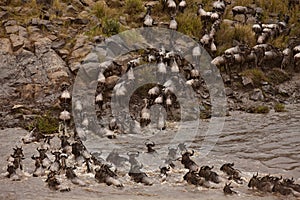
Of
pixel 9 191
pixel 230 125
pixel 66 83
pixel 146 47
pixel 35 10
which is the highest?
pixel 35 10

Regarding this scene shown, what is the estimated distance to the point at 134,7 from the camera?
21.1 meters

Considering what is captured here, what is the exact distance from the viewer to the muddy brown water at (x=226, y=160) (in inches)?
416

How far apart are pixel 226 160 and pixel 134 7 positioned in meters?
9.89

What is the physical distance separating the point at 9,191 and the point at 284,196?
17.1ft

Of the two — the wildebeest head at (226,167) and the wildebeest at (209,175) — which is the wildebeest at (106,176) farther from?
the wildebeest head at (226,167)

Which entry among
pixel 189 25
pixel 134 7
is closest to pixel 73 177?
pixel 189 25

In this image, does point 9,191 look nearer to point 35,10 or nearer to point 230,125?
point 230,125

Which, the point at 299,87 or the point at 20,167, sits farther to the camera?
the point at 299,87

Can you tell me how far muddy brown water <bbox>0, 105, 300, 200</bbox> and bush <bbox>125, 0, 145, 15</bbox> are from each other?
649 cm

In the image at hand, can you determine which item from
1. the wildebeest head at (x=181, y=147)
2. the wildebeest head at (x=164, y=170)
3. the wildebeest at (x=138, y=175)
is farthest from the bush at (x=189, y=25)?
the wildebeest at (x=138, y=175)

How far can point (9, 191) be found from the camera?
1081 centimetres

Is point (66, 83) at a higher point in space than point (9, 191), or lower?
higher

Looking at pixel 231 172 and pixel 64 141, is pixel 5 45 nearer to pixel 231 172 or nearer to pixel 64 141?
pixel 64 141

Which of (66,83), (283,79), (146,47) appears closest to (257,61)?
(283,79)
